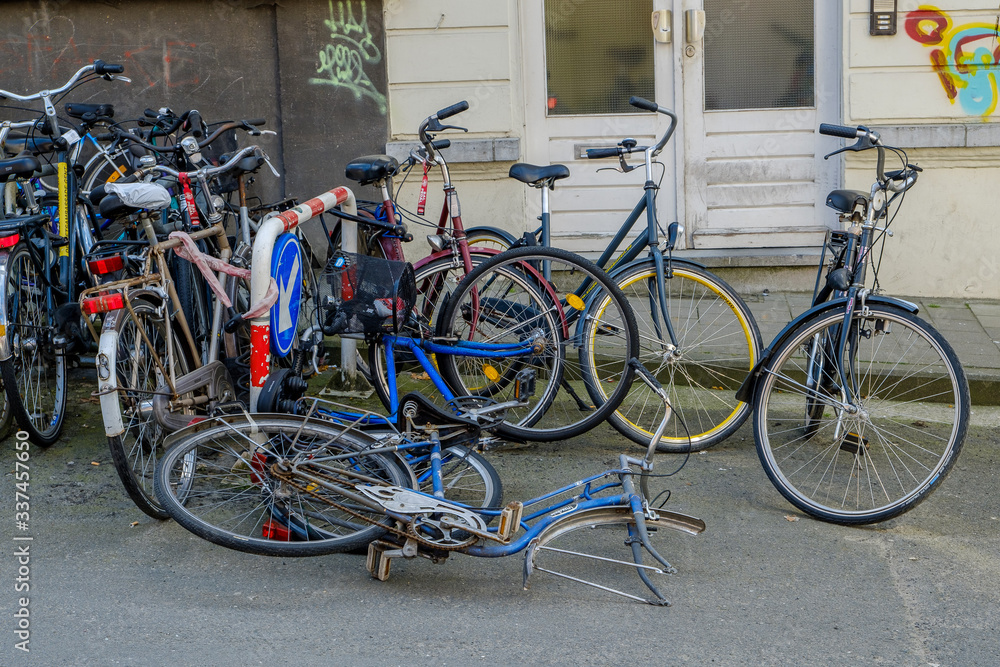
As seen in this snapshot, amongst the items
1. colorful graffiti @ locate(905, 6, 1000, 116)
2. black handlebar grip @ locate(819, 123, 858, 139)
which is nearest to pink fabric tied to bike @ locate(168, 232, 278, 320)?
black handlebar grip @ locate(819, 123, 858, 139)

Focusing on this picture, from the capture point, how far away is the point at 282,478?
363 cm

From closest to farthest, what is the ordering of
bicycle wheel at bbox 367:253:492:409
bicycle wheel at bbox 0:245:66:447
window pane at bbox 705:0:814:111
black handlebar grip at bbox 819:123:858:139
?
black handlebar grip at bbox 819:123:858:139, bicycle wheel at bbox 0:245:66:447, bicycle wheel at bbox 367:253:492:409, window pane at bbox 705:0:814:111

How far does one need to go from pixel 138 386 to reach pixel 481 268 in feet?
5.12

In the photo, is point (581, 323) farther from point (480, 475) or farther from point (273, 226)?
point (273, 226)

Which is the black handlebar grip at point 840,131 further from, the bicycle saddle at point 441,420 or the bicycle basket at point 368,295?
the bicycle saddle at point 441,420

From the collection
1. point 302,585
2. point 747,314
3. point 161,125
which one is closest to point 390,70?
point 161,125

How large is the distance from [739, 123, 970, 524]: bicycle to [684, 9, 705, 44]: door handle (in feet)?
9.87

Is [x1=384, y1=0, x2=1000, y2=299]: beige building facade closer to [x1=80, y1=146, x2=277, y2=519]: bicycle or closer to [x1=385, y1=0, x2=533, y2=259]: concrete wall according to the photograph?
[x1=385, y1=0, x2=533, y2=259]: concrete wall

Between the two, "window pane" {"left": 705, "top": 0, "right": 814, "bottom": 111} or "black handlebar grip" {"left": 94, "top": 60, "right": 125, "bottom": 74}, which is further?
"window pane" {"left": 705, "top": 0, "right": 814, "bottom": 111}

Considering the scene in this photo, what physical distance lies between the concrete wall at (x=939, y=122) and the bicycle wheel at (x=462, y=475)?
4387mm

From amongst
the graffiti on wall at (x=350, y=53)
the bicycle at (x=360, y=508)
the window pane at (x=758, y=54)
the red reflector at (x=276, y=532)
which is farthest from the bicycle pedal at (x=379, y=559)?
the window pane at (x=758, y=54)

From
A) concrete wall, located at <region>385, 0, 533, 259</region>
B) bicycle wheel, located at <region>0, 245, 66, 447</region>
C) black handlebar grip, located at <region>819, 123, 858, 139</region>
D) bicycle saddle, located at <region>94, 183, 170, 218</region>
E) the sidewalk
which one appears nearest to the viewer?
bicycle saddle, located at <region>94, 183, 170, 218</region>

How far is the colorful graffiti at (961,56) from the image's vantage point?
23.0 ft

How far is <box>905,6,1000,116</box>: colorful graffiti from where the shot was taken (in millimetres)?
7004
